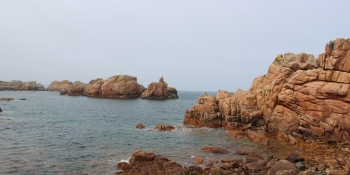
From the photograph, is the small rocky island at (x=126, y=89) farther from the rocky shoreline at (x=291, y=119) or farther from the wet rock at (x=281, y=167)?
the wet rock at (x=281, y=167)

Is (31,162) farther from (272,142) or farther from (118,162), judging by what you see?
(272,142)

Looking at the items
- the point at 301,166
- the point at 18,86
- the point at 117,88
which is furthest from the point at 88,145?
the point at 18,86

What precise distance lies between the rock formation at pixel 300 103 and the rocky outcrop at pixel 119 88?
8077cm

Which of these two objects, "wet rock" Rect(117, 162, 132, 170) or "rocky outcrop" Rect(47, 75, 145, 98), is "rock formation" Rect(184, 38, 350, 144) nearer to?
"wet rock" Rect(117, 162, 132, 170)

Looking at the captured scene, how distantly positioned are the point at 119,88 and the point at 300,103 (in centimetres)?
9658

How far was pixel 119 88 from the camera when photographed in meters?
121

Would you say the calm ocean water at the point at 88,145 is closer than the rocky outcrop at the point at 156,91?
Yes

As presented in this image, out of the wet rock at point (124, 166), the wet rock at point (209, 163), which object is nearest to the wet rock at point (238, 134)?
the wet rock at point (209, 163)

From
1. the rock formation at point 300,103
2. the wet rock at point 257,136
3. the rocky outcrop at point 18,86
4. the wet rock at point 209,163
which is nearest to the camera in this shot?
the wet rock at point 209,163

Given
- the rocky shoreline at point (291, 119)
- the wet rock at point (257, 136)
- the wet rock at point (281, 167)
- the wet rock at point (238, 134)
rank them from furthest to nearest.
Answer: the wet rock at point (238, 134)
the wet rock at point (257, 136)
the rocky shoreline at point (291, 119)
the wet rock at point (281, 167)

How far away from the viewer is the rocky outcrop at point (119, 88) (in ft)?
399

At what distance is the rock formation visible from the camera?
33219 mm

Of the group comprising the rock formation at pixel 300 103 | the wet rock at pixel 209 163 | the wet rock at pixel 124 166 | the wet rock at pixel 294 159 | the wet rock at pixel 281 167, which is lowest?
the wet rock at pixel 209 163

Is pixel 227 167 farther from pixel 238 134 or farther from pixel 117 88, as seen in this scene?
pixel 117 88
